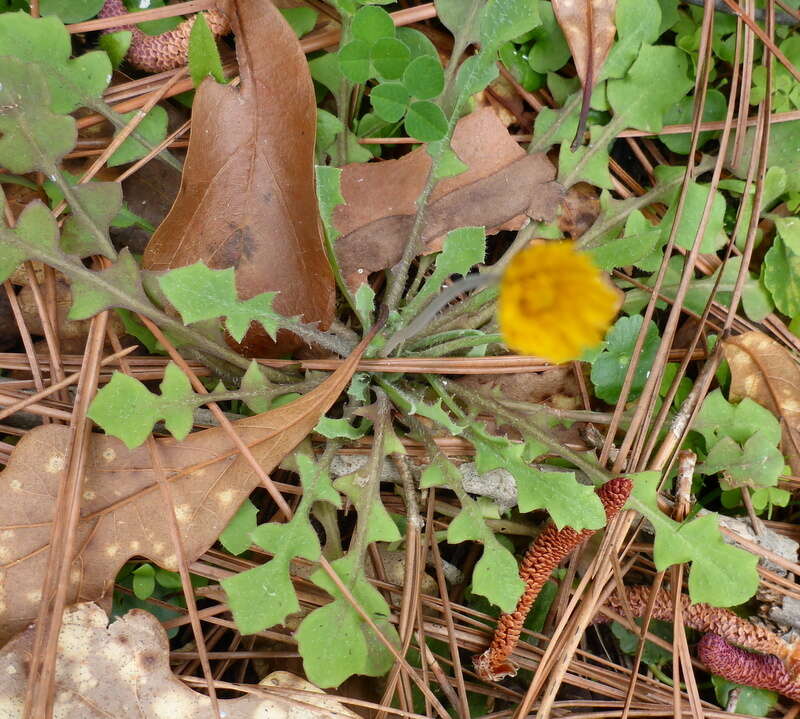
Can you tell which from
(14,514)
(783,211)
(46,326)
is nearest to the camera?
(14,514)

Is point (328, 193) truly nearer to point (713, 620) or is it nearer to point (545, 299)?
point (545, 299)

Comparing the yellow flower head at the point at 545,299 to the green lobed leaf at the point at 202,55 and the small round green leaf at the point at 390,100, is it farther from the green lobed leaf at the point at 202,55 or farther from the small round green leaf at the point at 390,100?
the green lobed leaf at the point at 202,55

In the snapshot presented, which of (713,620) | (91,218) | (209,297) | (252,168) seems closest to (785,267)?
(713,620)

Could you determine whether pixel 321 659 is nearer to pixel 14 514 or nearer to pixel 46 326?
pixel 14 514

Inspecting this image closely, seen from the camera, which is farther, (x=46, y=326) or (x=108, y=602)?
(x=46, y=326)

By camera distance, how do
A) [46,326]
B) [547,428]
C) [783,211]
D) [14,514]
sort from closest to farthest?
[14,514], [46,326], [547,428], [783,211]

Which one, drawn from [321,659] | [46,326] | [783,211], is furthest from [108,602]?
[783,211]

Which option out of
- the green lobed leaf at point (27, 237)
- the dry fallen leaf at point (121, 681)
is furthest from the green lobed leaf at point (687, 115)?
the dry fallen leaf at point (121, 681)
